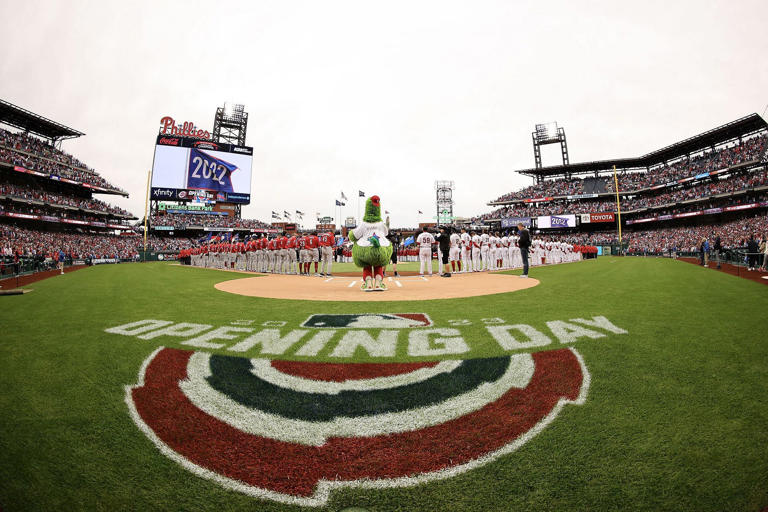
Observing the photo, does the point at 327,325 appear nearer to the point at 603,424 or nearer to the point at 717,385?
the point at 603,424

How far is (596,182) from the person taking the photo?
61.7m

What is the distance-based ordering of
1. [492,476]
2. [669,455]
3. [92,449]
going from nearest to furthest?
[492,476]
[669,455]
[92,449]

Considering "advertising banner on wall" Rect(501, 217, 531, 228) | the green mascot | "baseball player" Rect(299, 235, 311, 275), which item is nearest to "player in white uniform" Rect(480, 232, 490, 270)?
"baseball player" Rect(299, 235, 311, 275)

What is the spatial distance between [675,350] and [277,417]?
412cm

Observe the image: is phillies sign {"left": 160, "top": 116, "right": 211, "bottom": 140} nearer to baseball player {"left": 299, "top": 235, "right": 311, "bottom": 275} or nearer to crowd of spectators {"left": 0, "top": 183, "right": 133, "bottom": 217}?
crowd of spectators {"left": 0, "top": 183, "right": 133, "bottom": 217}

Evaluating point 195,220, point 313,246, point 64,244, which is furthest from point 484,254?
point 195,220

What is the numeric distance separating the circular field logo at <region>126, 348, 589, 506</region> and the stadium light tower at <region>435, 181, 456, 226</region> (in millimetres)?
81425

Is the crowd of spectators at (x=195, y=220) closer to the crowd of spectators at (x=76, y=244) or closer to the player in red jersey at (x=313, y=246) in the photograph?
the crowd of spectators at (x=76, y=244)

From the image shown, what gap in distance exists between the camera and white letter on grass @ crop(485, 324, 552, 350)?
12.6 ft

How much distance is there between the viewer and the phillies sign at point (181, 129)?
5338 centimetres

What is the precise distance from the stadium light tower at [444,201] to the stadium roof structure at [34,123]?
2675 inches

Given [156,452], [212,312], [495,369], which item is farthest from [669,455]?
[212,312]

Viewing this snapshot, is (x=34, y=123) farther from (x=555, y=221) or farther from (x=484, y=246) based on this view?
(x=555, y=221)

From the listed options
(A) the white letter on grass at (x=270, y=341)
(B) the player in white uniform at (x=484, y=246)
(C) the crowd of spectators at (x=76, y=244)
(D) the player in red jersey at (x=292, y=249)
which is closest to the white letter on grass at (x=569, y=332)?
(A) the white letter on grass at (x=270, y=341)
